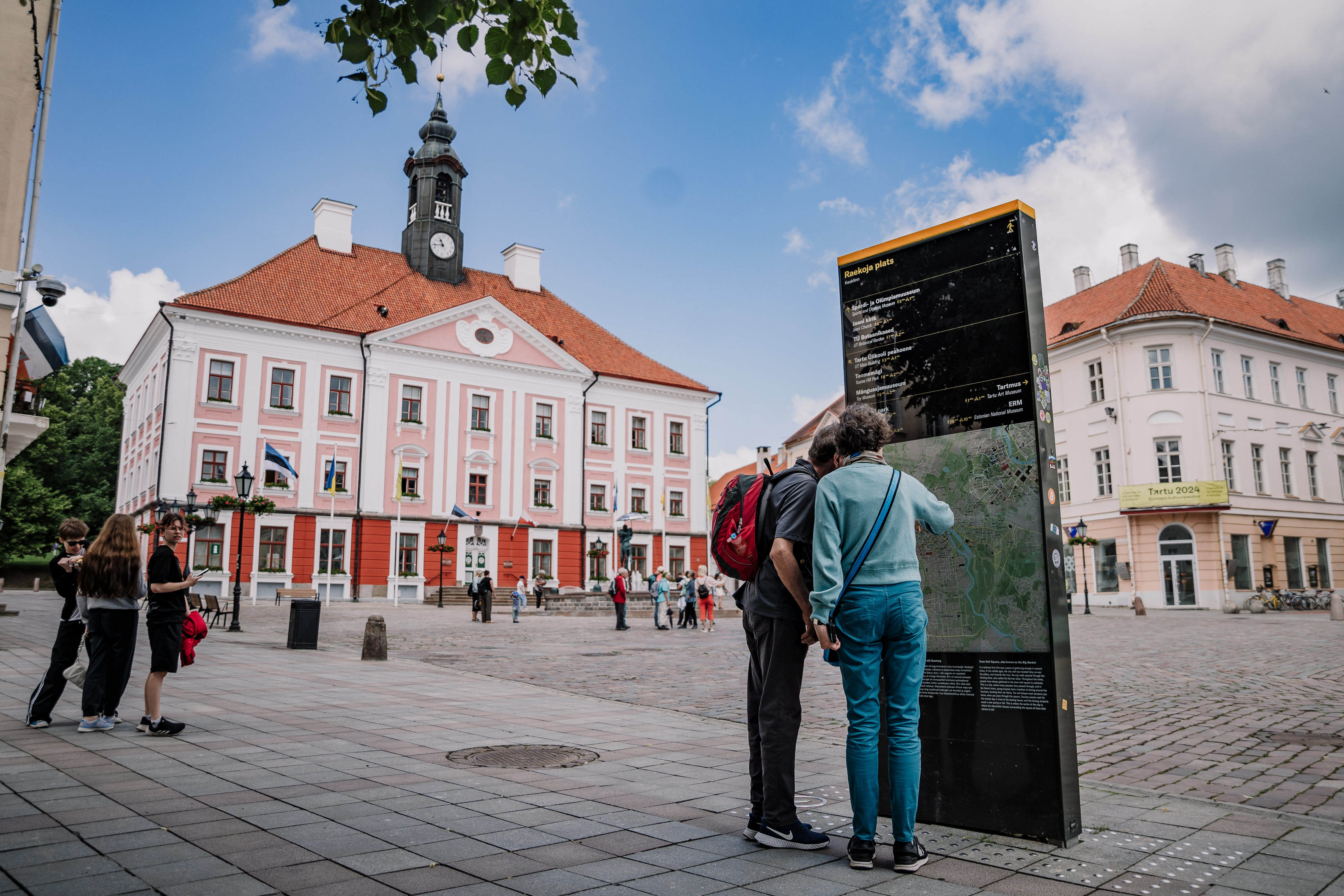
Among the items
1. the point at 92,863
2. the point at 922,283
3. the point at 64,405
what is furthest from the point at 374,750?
the point at 64,405

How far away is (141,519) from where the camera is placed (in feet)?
136

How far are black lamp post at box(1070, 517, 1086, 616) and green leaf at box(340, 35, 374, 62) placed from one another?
105 feet

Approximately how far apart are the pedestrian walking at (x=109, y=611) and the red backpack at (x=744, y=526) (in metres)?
4.96

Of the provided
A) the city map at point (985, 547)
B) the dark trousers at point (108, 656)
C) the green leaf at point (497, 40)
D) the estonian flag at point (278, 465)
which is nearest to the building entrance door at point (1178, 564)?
the estonian flag at point (278, 465)

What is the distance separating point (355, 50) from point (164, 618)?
5081mm

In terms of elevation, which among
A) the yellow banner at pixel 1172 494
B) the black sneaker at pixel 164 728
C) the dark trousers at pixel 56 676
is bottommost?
the black sneaker at pixel 164 728

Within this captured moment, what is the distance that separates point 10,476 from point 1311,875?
63.9 meters

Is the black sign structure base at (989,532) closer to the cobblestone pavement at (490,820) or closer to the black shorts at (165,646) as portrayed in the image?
the cobblestone pavement at (490,820)

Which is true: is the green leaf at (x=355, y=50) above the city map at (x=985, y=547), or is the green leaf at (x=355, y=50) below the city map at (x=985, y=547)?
above

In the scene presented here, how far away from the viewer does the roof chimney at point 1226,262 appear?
1822 inches

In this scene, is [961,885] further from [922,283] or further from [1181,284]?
[1181,284]

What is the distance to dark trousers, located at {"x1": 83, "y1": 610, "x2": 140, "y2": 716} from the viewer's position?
7.13 metres

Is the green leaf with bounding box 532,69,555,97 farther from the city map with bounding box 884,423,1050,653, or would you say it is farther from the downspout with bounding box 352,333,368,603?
the downspout with bounding box 352,333,368,603

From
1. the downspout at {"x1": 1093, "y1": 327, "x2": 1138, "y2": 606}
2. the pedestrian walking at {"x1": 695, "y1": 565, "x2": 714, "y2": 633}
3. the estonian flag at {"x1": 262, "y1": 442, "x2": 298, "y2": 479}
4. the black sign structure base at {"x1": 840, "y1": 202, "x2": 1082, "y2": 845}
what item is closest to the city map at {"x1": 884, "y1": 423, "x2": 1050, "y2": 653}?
the black sign structure base at {"x1": 840, "y1": 202, "x2": 1082, "y2": 845}
